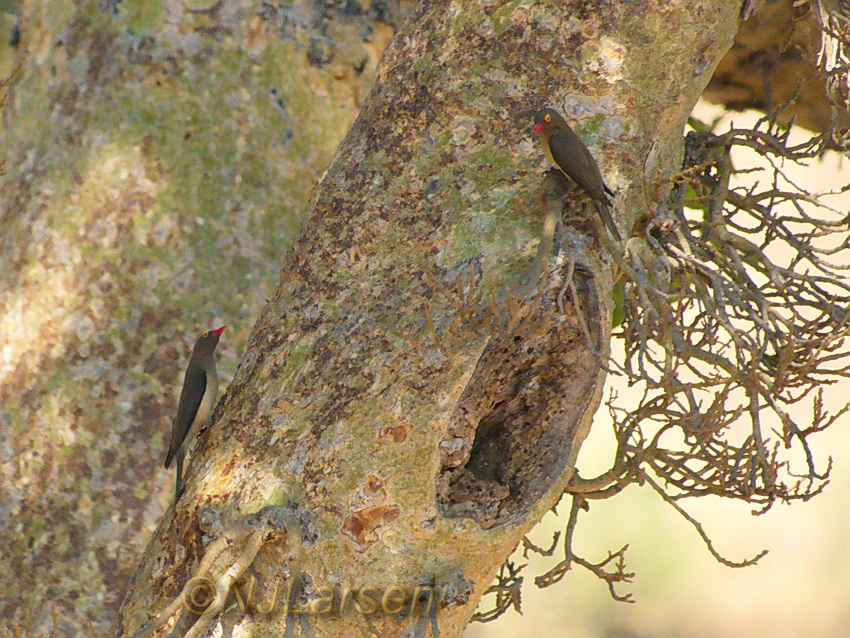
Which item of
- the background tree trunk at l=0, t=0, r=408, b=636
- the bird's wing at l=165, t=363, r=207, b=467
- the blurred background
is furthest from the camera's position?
the blurred background

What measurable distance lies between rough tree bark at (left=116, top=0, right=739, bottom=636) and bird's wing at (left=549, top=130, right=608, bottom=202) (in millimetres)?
101

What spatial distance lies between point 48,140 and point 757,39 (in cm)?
308

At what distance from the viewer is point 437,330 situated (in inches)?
88.7

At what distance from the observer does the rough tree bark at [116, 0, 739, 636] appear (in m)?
2.19

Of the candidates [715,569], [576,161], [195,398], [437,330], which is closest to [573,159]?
[576,161]

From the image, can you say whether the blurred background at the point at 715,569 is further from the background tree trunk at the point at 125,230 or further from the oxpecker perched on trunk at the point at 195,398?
the oxpecker perched on trunk at the point at 195,398

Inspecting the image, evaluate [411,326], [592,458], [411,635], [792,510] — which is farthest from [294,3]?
[792,510]

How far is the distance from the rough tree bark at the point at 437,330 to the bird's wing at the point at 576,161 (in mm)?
101

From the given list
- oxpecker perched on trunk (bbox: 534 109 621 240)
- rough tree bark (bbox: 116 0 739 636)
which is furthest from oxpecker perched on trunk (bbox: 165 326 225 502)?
oxpecker perched on trunk (bbox: 534 109 621 240)

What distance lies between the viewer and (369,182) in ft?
8.24

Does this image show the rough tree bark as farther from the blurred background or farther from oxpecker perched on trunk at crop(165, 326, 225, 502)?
the blurred background

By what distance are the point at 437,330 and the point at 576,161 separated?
53 centimetres

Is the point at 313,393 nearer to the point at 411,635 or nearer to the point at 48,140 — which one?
the point at 411,635

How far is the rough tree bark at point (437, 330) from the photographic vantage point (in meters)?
2.19
